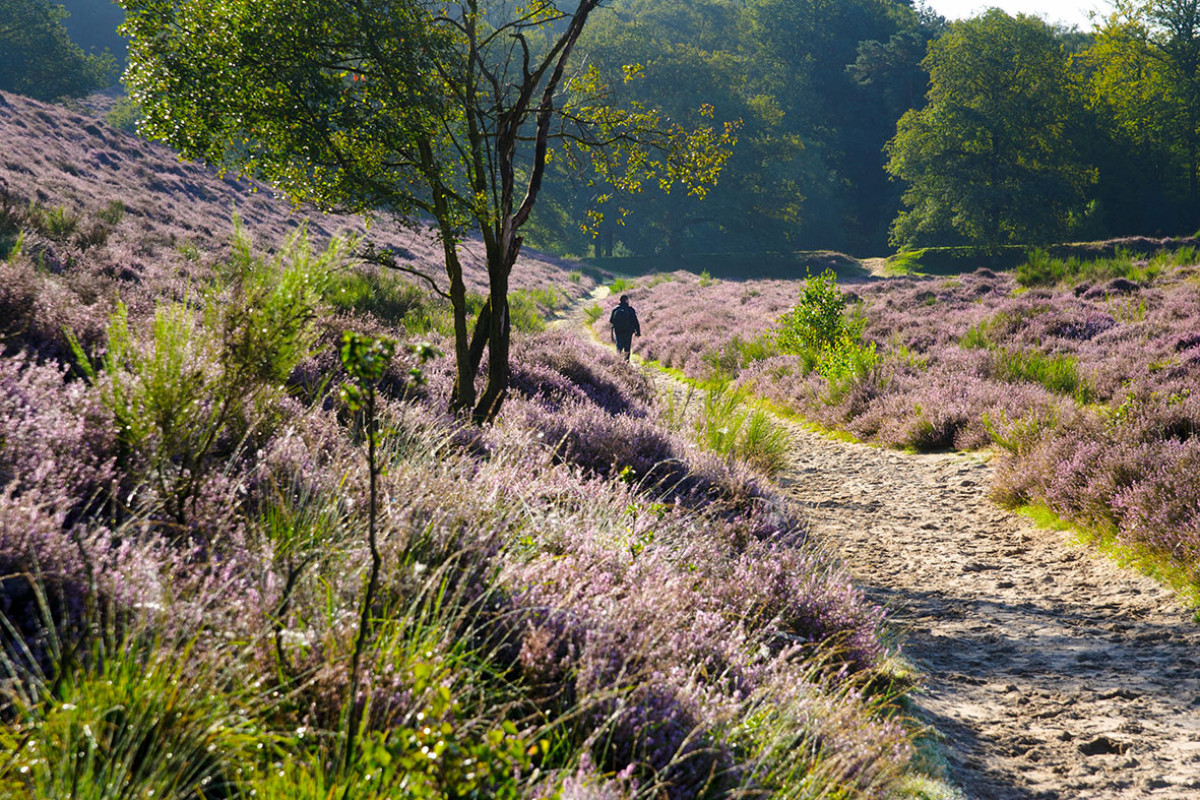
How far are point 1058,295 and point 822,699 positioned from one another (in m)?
20.1

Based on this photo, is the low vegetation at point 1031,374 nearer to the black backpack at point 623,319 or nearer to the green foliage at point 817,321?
the green foliage at point 817,321

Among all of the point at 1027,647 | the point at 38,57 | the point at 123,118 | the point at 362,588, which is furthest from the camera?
the point at 38,57

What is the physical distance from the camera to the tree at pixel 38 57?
3969 centimetres

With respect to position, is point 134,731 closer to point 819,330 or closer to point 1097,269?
point 819,330

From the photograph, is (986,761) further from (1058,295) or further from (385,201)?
(1058,295)

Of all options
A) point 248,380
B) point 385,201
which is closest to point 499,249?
point 385,201

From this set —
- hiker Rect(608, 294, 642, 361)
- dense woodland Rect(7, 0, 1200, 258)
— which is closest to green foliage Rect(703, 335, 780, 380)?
hiker Rect(608, 294, 642, 361)

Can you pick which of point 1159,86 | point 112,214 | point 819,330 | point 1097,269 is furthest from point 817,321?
point 1159,86

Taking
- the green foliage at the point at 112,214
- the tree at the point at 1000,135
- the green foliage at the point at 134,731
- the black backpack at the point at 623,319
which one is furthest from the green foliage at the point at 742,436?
the tree at the point at 1000,135

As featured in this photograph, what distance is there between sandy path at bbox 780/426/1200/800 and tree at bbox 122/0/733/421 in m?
4.14

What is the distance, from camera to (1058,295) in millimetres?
18359

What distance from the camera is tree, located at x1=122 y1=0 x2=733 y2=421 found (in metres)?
5.22

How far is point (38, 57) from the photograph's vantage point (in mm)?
40031

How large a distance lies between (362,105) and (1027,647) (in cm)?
668
